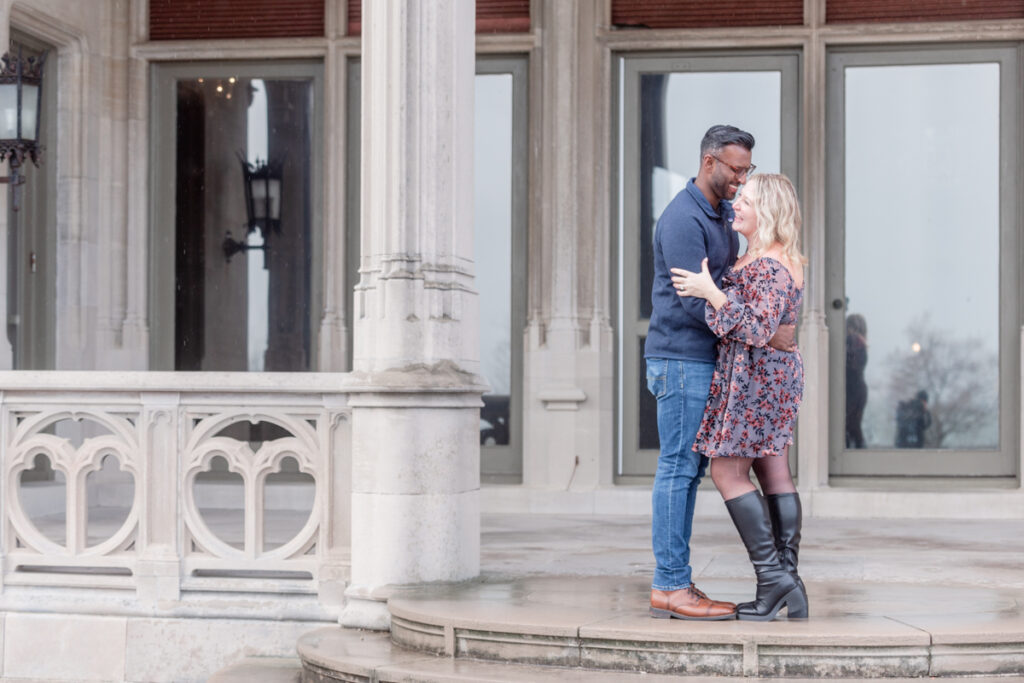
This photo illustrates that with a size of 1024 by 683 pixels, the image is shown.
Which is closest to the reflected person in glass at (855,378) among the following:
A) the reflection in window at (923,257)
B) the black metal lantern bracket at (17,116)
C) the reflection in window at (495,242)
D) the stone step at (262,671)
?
the reflection in window at (923,257)

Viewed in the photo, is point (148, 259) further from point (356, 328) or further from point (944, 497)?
point (944, 497)

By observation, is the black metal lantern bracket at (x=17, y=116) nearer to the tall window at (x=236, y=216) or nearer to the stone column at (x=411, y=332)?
the stone column at (x=411, y=332)

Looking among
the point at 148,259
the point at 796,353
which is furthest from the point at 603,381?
the point at 796,353

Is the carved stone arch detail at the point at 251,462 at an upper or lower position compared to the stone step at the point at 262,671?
upper

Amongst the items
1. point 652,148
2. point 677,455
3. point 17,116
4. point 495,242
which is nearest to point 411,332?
point 677,455

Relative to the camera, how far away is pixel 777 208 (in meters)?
4.74

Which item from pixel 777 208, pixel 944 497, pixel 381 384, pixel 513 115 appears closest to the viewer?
pixel 777 208

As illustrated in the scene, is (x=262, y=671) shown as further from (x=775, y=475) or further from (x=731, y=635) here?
(x=775, y=475)

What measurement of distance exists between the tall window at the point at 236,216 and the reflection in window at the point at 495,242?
115cm

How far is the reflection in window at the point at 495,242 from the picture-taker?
944 centimetres

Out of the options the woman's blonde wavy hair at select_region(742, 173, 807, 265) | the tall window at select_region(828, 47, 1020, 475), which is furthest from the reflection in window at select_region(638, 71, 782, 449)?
the woman's blonde wavy hair at select_region(742, 173, 807, 265)

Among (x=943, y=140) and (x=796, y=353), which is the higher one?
(x=943, y=140)

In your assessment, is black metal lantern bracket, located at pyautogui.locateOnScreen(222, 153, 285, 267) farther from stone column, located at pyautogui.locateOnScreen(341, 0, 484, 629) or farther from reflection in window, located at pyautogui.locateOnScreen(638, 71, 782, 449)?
stone column, located at pyautogui.locateOnScreen(341, 0, 484, 629)

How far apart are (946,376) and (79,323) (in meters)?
5.75
